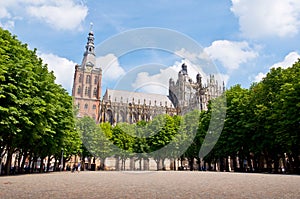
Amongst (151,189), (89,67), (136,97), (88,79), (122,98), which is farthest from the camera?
(136,97)

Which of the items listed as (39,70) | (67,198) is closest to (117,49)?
(39,70)

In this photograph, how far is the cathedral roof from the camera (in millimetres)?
120750

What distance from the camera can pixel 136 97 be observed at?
128m

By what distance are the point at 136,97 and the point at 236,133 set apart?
87755 mm

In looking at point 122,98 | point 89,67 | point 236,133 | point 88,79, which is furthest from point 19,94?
point 89,67

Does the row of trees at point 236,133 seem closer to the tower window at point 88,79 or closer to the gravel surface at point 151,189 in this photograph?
the gravel surface at point 151,189

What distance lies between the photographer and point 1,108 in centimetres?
1912

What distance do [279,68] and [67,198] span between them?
113 feet

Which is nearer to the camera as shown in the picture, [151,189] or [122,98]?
[151,189]

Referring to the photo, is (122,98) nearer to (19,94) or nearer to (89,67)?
(89,67)

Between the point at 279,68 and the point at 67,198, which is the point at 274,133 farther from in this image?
the point at 67,198

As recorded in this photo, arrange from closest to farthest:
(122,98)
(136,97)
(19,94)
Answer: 1. (19,94)
2. (122,98)
3. (136,97)

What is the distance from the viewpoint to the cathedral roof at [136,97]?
121 meters

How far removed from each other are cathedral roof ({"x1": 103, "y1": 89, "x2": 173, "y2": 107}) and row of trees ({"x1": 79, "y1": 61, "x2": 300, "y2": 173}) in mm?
47409
